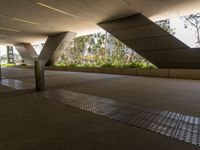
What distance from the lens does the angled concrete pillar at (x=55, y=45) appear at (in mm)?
14244

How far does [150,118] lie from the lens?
2693 mm

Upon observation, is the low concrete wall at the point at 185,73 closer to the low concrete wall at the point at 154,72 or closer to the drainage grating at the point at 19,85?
the low concrete wall at the point at 154,72

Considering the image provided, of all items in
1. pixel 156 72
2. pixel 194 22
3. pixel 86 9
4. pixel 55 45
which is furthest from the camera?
pixel 55 45

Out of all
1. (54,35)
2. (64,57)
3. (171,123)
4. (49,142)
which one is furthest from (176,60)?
(64,57)

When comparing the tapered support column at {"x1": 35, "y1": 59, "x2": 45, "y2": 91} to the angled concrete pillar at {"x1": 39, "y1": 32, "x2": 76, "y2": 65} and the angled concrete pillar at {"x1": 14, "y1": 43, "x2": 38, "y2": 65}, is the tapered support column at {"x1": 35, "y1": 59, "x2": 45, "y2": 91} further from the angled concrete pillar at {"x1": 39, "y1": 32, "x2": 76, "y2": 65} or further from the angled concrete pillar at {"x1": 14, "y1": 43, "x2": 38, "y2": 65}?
the angled concrete pillar at {"x1": 14, "y1": 43, "x2": 38, "y2": 65}

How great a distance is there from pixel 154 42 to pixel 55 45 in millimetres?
9788

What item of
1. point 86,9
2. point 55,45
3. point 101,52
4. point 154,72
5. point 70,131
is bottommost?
point 70,131

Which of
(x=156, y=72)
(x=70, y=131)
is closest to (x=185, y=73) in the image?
(x=156, y=72)

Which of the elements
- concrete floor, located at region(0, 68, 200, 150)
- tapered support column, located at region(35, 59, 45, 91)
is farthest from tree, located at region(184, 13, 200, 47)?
tapered support column, located at region(35, 59, 45, 91)

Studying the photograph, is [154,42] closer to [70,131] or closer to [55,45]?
[70,131]

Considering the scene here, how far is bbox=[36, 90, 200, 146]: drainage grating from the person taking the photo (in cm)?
218

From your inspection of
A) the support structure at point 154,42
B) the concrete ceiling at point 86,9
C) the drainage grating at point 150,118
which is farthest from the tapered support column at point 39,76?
the support structure at point 154,42

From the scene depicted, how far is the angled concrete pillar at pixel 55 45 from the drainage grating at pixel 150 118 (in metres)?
11.3

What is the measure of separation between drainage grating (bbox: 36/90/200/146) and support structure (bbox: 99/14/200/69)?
5.56 metres
